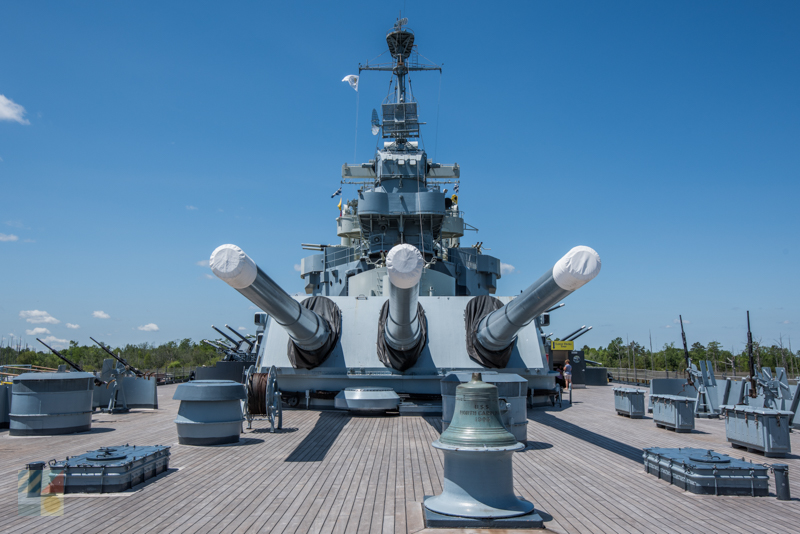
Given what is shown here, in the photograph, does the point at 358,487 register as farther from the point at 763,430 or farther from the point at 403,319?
the point at 763,430

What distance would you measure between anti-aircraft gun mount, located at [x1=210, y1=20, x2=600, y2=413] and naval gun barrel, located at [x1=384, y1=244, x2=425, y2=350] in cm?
1

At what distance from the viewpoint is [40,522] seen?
11.6 ft

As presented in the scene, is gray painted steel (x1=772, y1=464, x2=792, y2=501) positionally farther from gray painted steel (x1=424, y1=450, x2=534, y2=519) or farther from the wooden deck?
gray painted steel (x1=424, y1=450, x2=534, y2=519)

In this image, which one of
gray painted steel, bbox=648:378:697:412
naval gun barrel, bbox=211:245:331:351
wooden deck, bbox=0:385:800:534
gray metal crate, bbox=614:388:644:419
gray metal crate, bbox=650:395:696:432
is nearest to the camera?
wooden deck, bbox=0:385:800:534

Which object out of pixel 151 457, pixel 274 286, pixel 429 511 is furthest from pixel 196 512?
pixel 274 286

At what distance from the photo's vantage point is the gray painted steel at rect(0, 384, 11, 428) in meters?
8.00

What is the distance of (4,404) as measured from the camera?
316 inches

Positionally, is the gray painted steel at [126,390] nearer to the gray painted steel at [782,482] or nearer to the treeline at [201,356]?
the gray painted steel at [782,482]

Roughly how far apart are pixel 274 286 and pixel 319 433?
247 centimetres

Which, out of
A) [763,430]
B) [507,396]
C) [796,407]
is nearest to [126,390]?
[507,396]

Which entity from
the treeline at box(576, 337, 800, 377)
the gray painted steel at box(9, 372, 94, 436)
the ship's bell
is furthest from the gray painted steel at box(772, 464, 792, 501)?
the treeline at box(576, 337, 800, 377)

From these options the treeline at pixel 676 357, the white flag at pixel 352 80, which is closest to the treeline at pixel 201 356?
the treeline at pixel 676 357

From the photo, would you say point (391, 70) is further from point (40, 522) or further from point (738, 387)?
point (40, 522)

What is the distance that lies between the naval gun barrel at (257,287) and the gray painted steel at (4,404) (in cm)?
434
